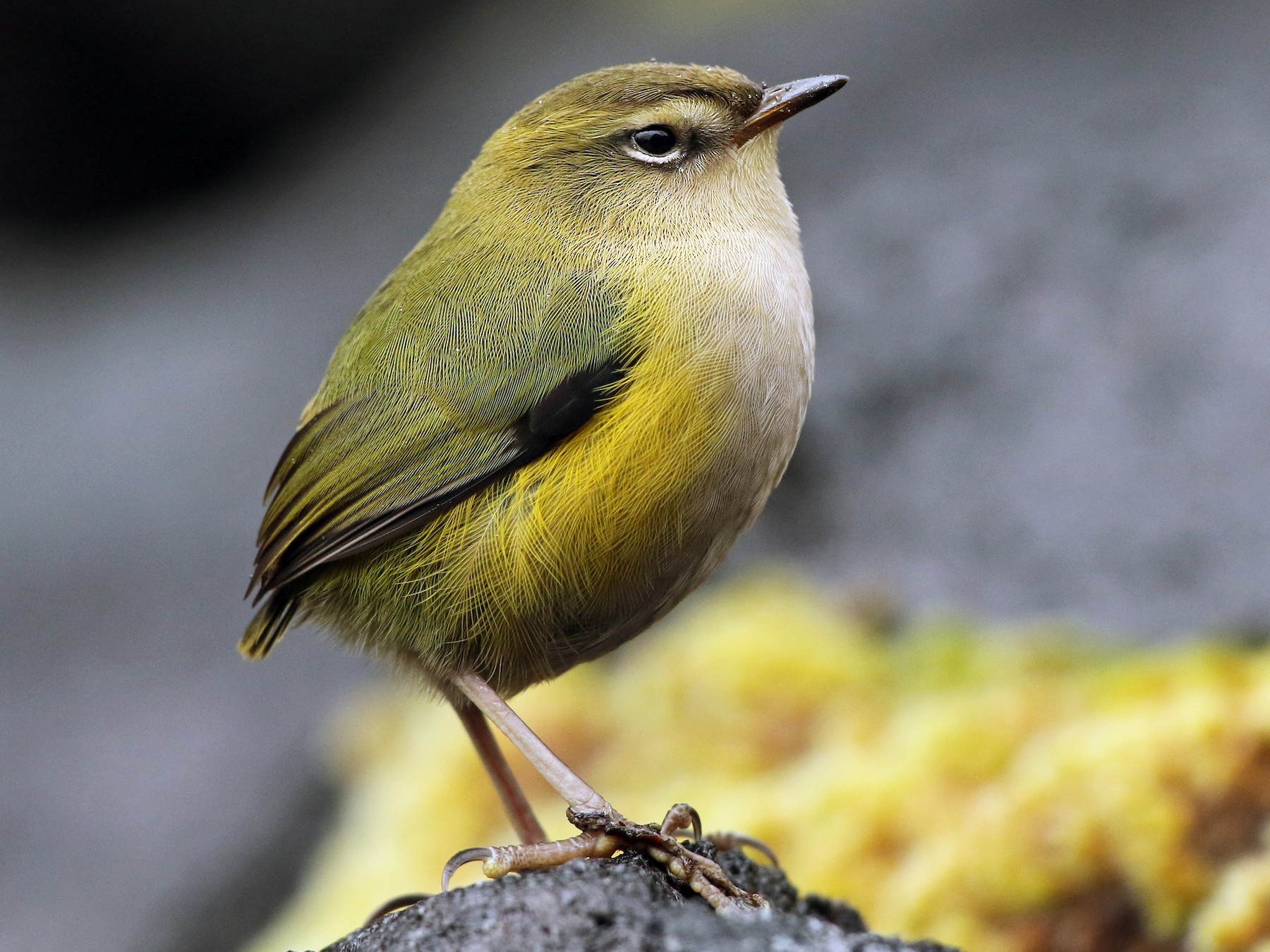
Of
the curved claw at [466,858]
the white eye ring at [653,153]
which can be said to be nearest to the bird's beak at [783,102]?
the white eye ring at [653,153]

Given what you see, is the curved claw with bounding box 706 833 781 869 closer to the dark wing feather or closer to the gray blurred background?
the dark wing feather

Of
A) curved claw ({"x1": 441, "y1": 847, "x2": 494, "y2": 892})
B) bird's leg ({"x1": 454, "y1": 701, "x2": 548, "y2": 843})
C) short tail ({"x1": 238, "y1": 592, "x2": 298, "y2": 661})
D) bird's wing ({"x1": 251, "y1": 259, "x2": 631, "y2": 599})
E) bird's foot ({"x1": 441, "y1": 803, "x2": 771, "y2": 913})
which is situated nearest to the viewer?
bird's foot ({"x1": 441, "y1": 803, "x2": 771, "y2": 913})

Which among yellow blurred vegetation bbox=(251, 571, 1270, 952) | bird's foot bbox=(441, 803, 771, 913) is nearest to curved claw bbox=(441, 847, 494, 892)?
bird's foot bbox=(441, 803, 771, 913)

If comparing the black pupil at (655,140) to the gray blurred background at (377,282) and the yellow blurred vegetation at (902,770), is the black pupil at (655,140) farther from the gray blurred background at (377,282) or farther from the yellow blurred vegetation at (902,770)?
the gray blurred background at (377,282)

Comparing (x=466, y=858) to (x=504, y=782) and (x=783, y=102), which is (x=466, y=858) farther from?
(x=783, y=102)

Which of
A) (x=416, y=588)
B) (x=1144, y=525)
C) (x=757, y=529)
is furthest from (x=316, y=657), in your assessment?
(x=1144, y=525)

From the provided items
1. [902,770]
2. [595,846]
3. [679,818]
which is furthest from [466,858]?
[902,770]

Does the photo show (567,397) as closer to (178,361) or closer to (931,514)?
(931,514)
